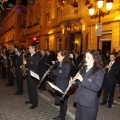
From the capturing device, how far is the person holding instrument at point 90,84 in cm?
420

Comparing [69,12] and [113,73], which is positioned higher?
[69,12]

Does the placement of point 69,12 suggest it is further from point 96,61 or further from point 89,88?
point 89,88

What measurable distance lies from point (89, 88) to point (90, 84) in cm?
8

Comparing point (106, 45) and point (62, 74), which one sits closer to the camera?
point (62, 74)

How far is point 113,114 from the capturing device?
23.3 feet

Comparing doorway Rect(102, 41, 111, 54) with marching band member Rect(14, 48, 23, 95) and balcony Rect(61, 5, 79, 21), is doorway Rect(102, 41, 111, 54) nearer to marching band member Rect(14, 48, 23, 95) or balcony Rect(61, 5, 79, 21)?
balcony Rect(61, 5, 79, 21)

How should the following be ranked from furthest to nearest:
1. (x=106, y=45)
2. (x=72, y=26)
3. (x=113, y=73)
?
(x=72, y=26) → (x=106, y=45) → (x=113, y=73)

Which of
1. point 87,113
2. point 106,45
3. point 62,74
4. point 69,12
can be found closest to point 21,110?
point 62,74

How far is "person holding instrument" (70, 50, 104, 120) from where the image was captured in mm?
4199

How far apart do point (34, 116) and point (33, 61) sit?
1.84 metres

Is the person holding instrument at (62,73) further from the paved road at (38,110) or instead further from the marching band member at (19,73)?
the marching band member at (19,73)

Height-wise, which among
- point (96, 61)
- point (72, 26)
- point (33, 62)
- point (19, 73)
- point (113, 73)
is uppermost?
point (72, 26)

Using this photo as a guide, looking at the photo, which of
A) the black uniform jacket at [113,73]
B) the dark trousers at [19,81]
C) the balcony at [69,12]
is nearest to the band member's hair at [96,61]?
the black uniform jacket at [113,73]

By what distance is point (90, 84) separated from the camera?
4172 mm
